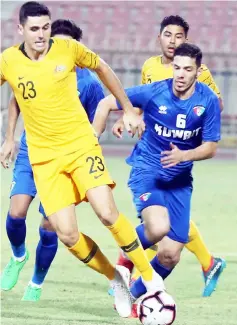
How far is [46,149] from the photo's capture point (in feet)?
21.9

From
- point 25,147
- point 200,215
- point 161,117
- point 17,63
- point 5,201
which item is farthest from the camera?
point 5,201

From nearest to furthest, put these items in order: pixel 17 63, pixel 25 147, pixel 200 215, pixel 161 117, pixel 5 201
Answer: pixel 17 63
pixel 161 117
pixel 25 147
pixel 200 215
pixel 5 201

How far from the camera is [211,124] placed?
7023 millimetres

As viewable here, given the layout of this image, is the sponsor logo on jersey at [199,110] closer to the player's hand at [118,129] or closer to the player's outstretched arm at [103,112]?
the player's outstretched arm at [103,112]

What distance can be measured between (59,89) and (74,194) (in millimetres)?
674

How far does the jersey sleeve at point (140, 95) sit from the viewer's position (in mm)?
7137

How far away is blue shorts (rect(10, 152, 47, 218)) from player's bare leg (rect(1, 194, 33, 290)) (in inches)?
1.5

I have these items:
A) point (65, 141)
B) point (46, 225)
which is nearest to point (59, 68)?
point (65, 141)

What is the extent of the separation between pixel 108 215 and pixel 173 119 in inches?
A: 39.4

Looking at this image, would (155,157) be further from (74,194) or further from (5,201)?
(5,201)

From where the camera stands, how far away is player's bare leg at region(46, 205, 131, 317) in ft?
21.4

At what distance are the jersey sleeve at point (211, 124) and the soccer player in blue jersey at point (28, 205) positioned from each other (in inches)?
42.4

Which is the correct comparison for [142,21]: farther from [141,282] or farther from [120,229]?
[120,229]

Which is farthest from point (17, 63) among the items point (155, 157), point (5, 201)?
point (5, 201)
